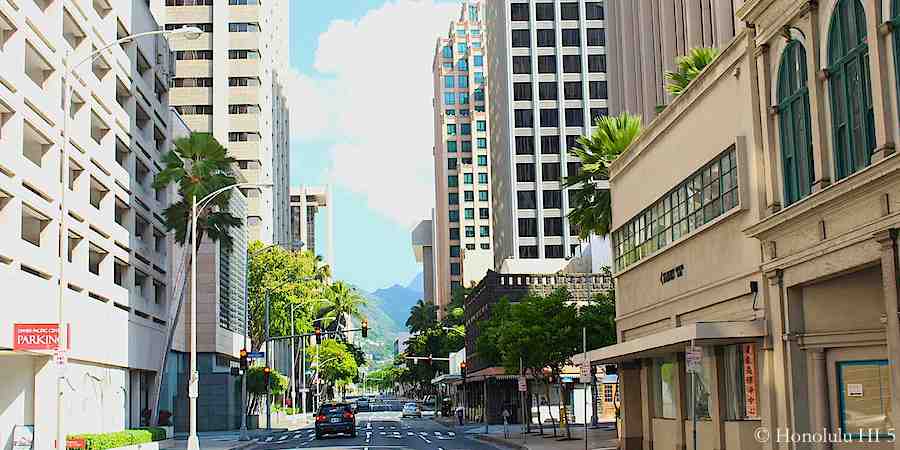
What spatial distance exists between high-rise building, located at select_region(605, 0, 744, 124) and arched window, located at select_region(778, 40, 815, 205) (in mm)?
31109

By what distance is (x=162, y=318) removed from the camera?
6000cm

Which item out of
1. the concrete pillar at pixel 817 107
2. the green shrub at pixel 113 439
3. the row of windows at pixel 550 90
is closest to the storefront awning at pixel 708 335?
the concrete pillar at pixel 817 107

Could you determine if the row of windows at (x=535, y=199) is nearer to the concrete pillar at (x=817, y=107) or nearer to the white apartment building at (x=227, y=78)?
the white apartment building at (x=227, y=78)

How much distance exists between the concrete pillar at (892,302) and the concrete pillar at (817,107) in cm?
264

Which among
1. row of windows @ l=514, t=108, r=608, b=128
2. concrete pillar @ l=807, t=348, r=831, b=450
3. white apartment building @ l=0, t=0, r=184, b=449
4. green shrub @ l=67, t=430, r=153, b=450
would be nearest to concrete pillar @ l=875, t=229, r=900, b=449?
concrete pillar @ l=807, t=348, r=831, b=450

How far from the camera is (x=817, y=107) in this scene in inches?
778

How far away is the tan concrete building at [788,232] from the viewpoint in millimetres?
17906

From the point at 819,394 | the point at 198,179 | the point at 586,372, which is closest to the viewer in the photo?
the point at 819,394

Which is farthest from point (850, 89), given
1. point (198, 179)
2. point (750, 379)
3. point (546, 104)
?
point (546, 104)

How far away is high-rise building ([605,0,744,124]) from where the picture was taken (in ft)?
188

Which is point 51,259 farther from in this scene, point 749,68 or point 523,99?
point 523,99

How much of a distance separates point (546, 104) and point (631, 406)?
88.8 m

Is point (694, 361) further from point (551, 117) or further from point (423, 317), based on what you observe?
point (423, 317)

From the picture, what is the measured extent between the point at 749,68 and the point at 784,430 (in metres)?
7.35
